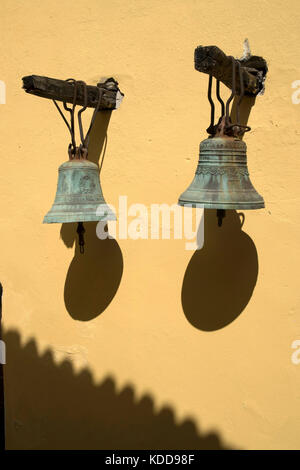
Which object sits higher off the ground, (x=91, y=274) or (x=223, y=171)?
(x=223, y=171)

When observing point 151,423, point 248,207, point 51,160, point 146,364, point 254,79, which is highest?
point 254,79

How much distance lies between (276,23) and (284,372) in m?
1.37

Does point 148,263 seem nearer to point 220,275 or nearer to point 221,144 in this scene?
point 220,275

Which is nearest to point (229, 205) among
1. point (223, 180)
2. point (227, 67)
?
point (223, 180)

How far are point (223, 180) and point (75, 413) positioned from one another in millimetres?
1465

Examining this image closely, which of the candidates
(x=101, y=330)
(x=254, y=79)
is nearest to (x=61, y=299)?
(x=101, y=330)

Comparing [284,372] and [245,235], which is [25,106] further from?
[284,372]

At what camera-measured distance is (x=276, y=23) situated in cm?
207

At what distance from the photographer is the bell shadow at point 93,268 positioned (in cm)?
248

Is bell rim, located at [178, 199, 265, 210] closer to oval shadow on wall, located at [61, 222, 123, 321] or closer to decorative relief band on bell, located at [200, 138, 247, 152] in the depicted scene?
decorative relief band on bell, located at [200, 138, 247, 152]

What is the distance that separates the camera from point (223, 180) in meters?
1.83

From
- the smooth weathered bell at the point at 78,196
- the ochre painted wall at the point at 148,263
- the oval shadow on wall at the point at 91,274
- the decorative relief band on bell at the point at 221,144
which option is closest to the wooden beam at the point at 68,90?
the ochre painted wall at the point at 148,263

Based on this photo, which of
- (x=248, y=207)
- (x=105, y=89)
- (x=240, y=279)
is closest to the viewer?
(x=248, y=207)

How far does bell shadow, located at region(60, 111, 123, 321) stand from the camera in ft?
8.13
